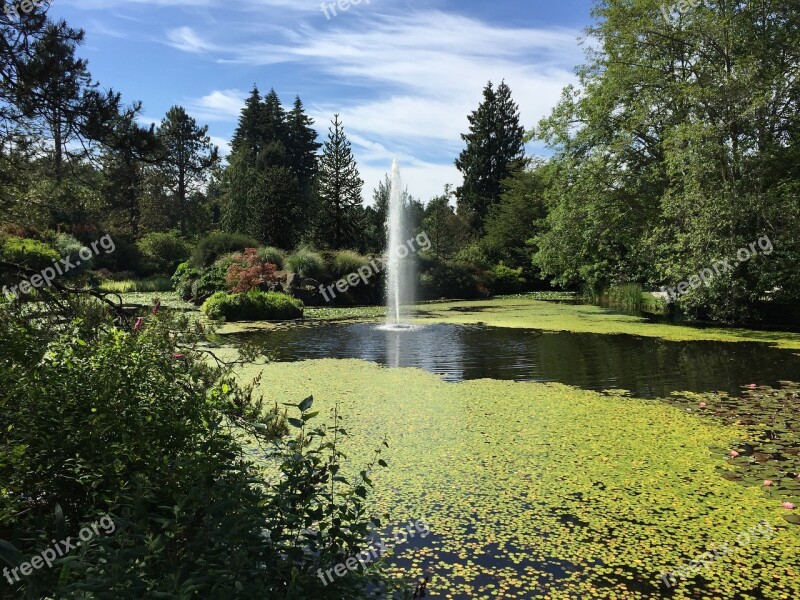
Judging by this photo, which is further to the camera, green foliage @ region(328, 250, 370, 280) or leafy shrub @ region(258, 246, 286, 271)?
green foliage @ region(328, 250, 370, 280)

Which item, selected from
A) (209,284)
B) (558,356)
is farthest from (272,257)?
(558,356)

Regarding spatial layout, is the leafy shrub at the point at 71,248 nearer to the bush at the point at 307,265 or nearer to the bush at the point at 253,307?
the bush at the point at 307,265

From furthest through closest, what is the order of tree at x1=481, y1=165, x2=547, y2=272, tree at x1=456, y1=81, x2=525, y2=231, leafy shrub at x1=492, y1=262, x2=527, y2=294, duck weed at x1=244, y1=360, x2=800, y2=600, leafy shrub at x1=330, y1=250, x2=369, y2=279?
1. tree at x1=456, y1=81, x2=525, y2=231
2. tree at x1=481, y1=165, x2=547, y2=272
3. leafy shrub at x1=492, y1=262, x2=527, y2=294
4. leafy shrub at x1=330, y1=250, x2=369, y2=279
5. duck weed at x1=244, y1=360, x2=800, y2=600

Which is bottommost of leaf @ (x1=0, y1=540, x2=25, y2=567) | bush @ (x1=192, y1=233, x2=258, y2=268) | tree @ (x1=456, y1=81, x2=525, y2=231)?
leaf @ (x1=0, y1=540, x2=25, y2=567)

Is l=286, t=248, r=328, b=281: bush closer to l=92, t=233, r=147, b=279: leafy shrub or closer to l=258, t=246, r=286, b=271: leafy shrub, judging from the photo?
l=258, t=246, r=286, b=271: leafy shrub

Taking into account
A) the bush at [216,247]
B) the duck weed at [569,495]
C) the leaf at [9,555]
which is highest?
the bush at [216,247]

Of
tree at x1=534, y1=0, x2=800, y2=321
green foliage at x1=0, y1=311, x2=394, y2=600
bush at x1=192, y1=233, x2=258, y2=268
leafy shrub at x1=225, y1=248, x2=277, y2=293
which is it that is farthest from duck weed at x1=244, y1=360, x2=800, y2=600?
bush at x1=192, y1=233, x2=258, y2=268

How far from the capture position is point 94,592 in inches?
56.6

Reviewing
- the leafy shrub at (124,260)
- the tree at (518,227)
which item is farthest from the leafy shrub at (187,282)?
the tree at (518,227)

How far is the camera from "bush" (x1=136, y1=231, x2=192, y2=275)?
83.6ft

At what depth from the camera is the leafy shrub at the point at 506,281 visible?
2603 centimetres

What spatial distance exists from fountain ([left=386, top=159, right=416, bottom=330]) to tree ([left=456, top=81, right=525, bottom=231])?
15.1 meters

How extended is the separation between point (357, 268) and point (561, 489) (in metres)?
16.5

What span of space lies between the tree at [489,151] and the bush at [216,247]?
62.6 feet
